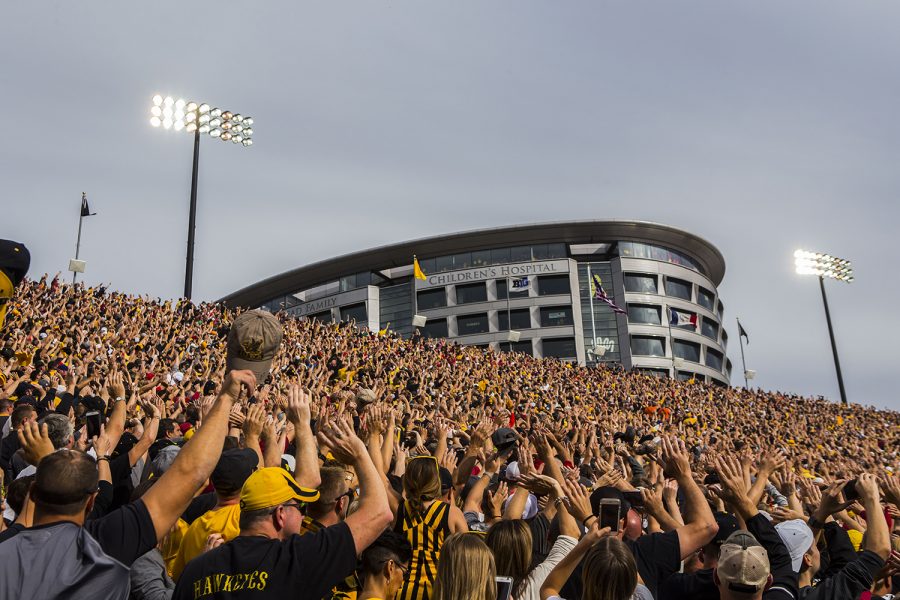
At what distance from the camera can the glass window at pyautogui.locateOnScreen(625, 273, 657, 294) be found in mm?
68125

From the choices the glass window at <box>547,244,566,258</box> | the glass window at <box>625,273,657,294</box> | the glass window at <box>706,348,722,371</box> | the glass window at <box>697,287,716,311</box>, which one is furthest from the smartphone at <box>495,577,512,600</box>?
the glass window at <box>697,287,716,311</box>

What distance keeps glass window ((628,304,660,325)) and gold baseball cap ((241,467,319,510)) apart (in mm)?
65970

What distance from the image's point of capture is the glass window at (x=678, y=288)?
7000 centimetres

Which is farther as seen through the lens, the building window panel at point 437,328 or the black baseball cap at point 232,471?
the building window panel at point 437,328

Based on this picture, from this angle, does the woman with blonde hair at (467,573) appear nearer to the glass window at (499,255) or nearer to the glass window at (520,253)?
the glass window at (520,253)

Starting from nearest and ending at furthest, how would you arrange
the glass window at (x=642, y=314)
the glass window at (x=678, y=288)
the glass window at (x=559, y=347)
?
1. the glass window at (x=559, y=347)
2. the glass window at (x=642, y=314)
3. the glass window at (x=678, y=288)

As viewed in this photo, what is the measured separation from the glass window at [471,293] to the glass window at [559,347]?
708 centimetres

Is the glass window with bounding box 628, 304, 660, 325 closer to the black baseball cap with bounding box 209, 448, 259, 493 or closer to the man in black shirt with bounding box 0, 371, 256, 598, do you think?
the black baseball cap with bounding box 209, 448, 259, 493

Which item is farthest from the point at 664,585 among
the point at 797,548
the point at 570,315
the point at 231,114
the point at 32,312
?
the point at 570,315

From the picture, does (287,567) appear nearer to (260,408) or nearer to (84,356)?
(260,408)

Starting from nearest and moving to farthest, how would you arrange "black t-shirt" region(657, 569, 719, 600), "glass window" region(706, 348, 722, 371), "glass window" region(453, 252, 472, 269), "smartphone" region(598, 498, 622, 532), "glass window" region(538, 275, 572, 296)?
"smartphone" region(598, 498, 622, 532) → "black t-shirt" region(657, 569, 719, 600) → "glass window" region(538, 275, 572, 296) → "glass window" region(453, 252, 472, 269) → "glass window" region(706, 348, 722, 371)

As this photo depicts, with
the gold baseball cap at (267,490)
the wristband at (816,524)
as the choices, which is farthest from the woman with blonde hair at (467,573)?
the wristband at (816,524)

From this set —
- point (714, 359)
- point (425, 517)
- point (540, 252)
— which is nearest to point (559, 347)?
point (540, 252)

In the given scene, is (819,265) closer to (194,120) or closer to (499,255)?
(499,255)
